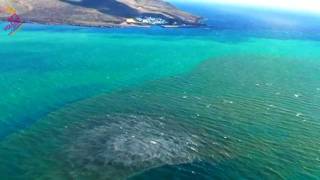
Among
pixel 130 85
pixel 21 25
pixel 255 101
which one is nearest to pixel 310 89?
pixel 255 101

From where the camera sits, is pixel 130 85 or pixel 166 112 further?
pixel 130 85

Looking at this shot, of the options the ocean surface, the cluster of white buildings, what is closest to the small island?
the cluster of white buildings

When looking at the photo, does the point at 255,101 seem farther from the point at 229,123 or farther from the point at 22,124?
the point at 22,124

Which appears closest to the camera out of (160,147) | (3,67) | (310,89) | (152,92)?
(160,147)

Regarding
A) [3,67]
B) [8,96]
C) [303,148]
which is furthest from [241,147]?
[3,67]

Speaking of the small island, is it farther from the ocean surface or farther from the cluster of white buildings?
the ocean surface

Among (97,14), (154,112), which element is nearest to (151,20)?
(97,14)

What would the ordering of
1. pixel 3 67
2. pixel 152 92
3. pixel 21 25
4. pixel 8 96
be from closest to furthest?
pixel 8 96 → pixel 152 92 → pixel 3 67 → pixel 21 25

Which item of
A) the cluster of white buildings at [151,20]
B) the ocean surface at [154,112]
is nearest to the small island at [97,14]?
the cluster of white buildings at [151,20]
